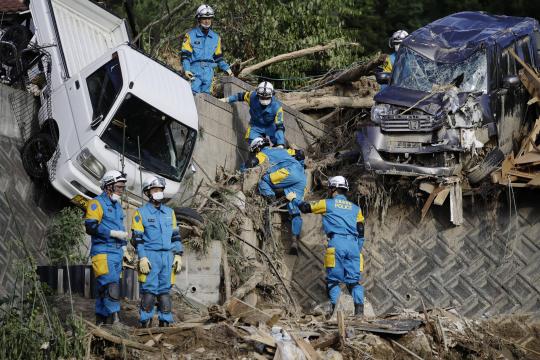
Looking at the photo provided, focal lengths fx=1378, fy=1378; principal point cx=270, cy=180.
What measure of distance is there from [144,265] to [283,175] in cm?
472

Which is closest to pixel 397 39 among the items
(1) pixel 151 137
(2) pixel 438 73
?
(2) pixel 438 73

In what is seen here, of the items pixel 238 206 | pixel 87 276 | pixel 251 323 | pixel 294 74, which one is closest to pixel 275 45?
pixel 294 74

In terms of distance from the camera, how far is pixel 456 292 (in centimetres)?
1856

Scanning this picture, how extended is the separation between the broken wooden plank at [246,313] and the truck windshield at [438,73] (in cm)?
546

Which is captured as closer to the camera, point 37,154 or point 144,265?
point 144,265

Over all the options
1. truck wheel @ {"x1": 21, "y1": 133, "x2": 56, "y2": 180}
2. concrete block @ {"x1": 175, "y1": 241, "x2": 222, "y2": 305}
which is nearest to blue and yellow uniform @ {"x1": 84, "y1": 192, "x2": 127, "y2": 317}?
concrete block @ {"x1": 175, "y1": 241, "x2": 222, "y2": 305}

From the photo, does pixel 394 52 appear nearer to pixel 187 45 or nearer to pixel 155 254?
pixel 187 45

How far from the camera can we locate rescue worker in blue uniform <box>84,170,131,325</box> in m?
14.7

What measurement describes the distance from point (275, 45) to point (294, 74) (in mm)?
724

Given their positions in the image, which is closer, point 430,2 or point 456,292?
point 456,292

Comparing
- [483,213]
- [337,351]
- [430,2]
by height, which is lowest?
[430,2]

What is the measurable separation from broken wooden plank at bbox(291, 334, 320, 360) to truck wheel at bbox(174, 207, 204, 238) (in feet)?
13.0

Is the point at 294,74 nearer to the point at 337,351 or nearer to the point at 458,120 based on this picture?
the point at 458,120

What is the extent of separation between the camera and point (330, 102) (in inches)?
865
